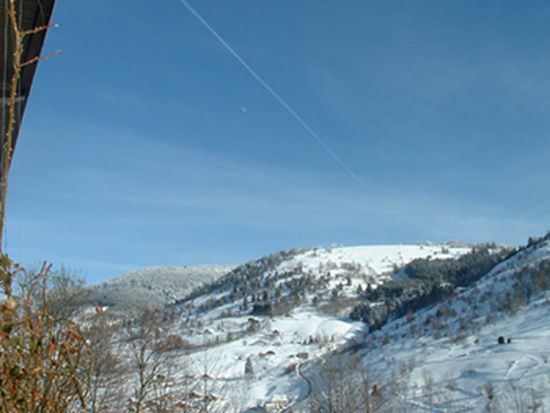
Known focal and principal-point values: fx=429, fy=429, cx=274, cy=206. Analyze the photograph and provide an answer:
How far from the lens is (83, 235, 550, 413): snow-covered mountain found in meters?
17.9

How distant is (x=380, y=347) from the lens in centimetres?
5109

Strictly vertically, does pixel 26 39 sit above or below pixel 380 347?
above

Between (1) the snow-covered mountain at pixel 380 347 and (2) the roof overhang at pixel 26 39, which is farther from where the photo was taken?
(1) the snow-covered mountain at pixel 380 347

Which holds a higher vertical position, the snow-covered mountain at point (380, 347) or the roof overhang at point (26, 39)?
the roof overhang at point (26, 39)

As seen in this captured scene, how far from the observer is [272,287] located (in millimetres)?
144500

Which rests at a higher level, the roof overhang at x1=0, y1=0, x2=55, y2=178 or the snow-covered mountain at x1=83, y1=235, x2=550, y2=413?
the roof overhang at x1=0, y1=0, x2=55, y2=178

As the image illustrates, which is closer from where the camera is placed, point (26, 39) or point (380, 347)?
point (26, 39)

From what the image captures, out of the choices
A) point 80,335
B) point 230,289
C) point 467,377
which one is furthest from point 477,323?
point 230,289

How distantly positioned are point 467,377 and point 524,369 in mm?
3491

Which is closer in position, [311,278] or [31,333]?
[31,333]

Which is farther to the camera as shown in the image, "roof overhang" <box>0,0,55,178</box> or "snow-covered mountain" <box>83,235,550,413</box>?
"snow-covered mountain" <box>83,235,550,413</box>

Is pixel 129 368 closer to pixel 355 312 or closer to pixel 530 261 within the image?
pixel 530 261

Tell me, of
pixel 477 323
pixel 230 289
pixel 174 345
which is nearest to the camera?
pixel 174 345

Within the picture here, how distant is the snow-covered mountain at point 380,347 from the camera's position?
17938 millimetres
